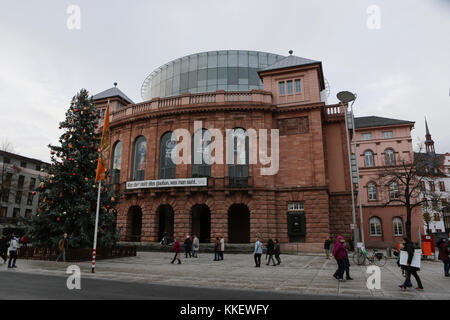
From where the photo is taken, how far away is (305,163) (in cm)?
2953

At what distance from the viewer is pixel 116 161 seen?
3534 cm

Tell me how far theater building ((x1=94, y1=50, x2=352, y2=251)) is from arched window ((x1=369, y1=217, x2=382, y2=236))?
2178 centimetres

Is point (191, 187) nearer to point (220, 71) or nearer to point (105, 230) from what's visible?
point (105, 230)

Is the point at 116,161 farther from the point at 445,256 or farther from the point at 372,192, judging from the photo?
the point at 372,192

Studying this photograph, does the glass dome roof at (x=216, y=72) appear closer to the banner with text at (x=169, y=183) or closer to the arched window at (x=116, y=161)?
the arched window at (x=116, y=161)

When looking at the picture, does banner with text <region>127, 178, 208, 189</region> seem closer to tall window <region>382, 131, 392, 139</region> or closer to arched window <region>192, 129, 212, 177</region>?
arched window <region>192, 129, 212, 177</region>

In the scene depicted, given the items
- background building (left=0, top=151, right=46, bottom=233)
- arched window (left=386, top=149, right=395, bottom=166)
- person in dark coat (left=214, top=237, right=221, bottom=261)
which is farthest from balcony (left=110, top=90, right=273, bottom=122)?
arched window (left=386, top=149, right=395, bottom=166)

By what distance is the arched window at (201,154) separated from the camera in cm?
3011

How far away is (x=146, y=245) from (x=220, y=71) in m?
24.5

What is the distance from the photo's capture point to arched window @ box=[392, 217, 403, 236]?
47.9m

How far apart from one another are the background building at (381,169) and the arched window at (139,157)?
35098 millimetres

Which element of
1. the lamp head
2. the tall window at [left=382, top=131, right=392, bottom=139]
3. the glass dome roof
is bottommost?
the lamp head

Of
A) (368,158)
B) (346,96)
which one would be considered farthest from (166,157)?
(368,158)
